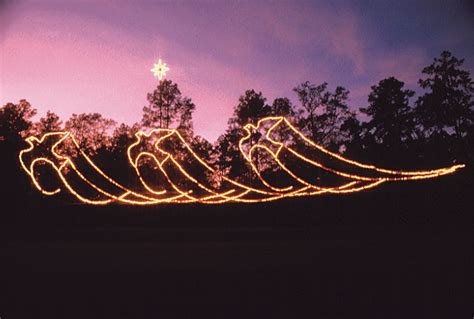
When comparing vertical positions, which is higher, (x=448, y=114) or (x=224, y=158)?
(x=448, y=114)

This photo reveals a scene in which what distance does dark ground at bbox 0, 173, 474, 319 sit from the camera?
2475 millimetres

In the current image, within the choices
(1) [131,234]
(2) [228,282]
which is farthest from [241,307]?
(1) [131,234]

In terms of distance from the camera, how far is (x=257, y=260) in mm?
4148

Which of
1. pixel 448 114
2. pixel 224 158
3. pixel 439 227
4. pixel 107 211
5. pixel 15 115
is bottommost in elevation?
pixel 439 227

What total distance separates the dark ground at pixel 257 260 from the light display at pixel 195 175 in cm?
29

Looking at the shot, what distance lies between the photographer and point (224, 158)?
2506cm

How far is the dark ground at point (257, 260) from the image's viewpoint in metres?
2.47

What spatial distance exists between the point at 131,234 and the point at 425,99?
2202cm

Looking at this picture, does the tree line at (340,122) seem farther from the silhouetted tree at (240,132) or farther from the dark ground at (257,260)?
the dark ground at (257,260)

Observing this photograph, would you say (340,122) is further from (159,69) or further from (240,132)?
(159,69)

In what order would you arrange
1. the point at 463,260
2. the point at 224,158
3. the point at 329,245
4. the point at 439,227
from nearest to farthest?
the point at 463,260 → the point at 329,245 → the point at 439,227 → the point at 224,158

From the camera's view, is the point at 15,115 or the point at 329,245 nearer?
the point at 329,245

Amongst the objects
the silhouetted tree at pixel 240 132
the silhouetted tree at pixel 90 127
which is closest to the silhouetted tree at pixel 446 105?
the silhouetted tree at pixel 240 132

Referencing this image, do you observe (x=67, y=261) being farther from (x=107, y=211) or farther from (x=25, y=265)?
(x=107, y=211)
